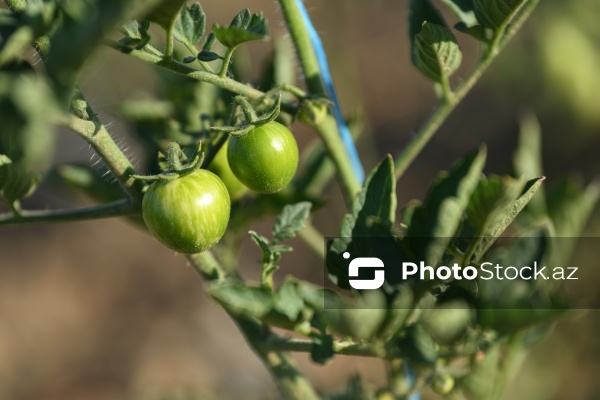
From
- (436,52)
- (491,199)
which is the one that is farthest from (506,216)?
(436,52)

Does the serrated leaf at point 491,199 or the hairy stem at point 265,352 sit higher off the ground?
the serrated leaf at point 491,199

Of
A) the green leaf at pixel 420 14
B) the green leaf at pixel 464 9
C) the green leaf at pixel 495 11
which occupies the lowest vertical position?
the green leaf at pixel 420 14

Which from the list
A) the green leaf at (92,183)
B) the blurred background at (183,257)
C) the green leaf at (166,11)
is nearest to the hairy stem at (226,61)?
the green leaf at (166,11)

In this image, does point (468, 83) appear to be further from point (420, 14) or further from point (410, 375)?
point (410, 375)

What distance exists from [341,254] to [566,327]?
1.85 metres

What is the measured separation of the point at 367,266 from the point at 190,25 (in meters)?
0.38

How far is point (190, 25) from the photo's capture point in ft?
3.22

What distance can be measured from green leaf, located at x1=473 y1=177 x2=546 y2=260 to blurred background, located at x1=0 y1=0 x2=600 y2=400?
2.13m

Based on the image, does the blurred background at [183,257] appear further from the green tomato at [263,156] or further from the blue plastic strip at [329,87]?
the green tomato at [263,156]

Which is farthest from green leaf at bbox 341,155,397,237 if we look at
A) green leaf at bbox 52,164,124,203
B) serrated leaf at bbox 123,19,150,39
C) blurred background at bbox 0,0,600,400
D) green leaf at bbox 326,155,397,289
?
blurred background at bbox 0,0,600,400

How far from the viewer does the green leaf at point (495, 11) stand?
99 centimetres

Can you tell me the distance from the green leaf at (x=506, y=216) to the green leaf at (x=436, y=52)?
235 mm

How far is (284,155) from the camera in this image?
993 millimetres

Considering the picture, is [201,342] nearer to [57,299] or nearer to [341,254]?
[57,299]
